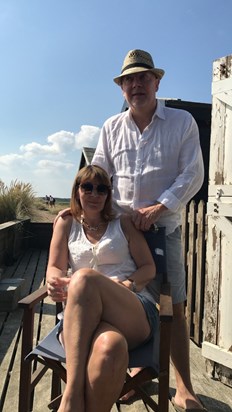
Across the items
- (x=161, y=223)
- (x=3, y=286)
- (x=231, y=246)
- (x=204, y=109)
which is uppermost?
(x=204, y=109)

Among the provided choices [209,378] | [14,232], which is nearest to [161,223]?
[209,378]

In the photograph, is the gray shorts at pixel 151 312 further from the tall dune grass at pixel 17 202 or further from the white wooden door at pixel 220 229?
the tall dune grass at pixel 17 202

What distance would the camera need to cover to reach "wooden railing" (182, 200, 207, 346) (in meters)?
3.31

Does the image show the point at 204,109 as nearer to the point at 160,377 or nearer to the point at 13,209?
the point at 13,209

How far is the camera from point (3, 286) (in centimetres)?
422

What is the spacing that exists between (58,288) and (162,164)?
95 cm

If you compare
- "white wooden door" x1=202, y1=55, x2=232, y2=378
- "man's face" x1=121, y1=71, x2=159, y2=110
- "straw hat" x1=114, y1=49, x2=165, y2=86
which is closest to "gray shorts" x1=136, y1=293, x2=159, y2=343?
"white wooden door" x1=202, y1=55, x2=232, y2=378

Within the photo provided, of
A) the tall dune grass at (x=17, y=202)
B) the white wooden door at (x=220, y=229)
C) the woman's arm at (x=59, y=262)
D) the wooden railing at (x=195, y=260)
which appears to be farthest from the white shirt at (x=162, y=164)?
the tall dune grass at (x=17, y=202)

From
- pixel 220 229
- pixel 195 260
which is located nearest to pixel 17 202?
pixel 195 260

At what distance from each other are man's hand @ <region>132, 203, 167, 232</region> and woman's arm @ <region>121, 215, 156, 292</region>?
4 centimetres

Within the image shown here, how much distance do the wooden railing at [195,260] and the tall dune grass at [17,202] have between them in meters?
5.12

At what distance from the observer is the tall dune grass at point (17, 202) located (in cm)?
789

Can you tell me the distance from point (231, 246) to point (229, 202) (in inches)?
12.3

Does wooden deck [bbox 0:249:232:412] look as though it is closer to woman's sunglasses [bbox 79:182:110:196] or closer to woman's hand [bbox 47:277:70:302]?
woman's hand [bbox 47:277:70:302]
